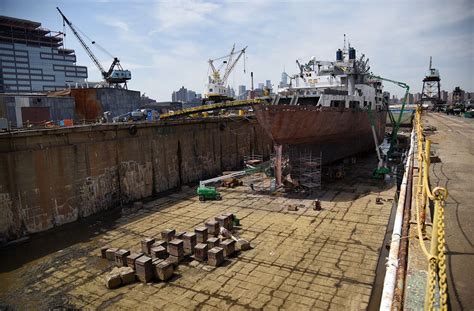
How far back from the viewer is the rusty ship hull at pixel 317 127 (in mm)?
19062

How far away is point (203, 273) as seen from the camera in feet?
34.5

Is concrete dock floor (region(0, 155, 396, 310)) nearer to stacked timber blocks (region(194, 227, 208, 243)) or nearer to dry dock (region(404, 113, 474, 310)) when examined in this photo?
stacked timber blocks (region(194, 227, 208, 243))

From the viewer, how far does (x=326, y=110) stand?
21578mm

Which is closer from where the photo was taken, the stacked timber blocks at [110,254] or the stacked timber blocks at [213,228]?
the stacked timber blocks at [110,254]

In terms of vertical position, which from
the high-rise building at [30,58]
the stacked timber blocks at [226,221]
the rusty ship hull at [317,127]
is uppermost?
the high-rise building at [30,58]

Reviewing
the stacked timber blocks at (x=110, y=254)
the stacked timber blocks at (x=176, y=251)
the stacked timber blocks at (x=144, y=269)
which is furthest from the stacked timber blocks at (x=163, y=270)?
the stacked timber blocks at (x=110, y=254)

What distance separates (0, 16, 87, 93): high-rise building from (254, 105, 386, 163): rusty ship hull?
324 feet

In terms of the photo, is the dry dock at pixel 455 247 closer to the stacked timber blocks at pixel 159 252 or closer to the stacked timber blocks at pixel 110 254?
the stacked timber blocks at pixel 159 252

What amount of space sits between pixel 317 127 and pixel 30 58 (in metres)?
113

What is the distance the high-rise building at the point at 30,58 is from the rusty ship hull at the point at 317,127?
98.6m

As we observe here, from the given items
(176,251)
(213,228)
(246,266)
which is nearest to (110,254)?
(176,251)

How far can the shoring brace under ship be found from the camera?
1948 centimetres

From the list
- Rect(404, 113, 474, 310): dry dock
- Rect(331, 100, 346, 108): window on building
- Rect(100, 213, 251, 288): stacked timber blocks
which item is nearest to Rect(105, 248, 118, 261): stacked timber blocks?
Rect(100, 213, 251, 288): stacked timber blocks

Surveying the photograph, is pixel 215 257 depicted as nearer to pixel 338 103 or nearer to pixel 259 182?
pixel 259 182
